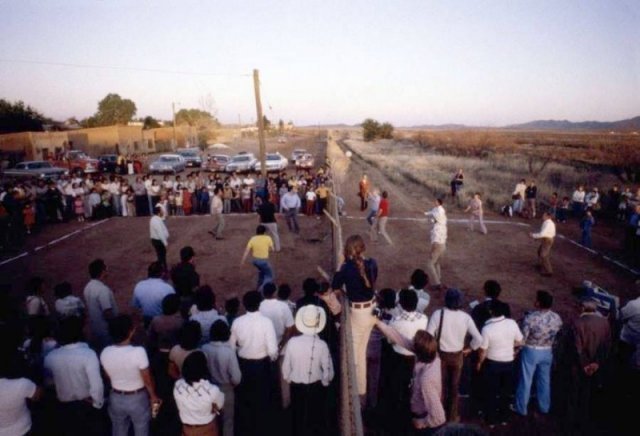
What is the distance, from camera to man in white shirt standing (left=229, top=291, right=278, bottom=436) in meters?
→ 4.81

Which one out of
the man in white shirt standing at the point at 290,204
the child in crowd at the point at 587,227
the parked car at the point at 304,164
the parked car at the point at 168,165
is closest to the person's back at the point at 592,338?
the child in crowd at the point at 587,227

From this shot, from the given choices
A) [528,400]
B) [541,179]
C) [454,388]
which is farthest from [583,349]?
[541,179]

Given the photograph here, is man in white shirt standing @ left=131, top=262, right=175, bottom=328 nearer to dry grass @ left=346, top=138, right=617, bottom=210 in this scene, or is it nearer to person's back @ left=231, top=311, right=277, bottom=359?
person's back @ left=231, top=311, right=277, bottom=359

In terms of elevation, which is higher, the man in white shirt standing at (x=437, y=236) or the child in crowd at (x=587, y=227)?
the man in white shirt standing at (x=437, y=236)

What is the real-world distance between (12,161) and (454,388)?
43.0m

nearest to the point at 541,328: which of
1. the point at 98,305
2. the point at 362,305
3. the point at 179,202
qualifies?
the point at 362,305

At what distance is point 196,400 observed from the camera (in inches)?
151

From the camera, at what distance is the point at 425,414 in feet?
14.0

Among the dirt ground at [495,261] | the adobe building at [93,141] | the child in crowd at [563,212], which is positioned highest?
the adobe building at [93,141]

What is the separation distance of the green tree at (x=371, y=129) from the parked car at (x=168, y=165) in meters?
55.2

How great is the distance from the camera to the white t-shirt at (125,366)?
13.4ft

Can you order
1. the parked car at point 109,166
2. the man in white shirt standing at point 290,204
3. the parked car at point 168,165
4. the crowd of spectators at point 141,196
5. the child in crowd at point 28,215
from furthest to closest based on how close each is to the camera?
the parked car at point 109,166 → the parked car at point 168,165 → the crowd of spectators at point 141,196 → the child in crowd at point 28,215 → the man in white shirt standing at point 290,204

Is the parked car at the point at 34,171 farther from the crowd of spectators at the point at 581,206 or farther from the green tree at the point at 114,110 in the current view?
the green tree at the point at 114,110

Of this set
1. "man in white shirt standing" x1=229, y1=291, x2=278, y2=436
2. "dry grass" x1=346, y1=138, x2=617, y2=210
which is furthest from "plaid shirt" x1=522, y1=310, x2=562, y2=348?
"dry grass" x1=346, y1=138, x2=617, y2=210
